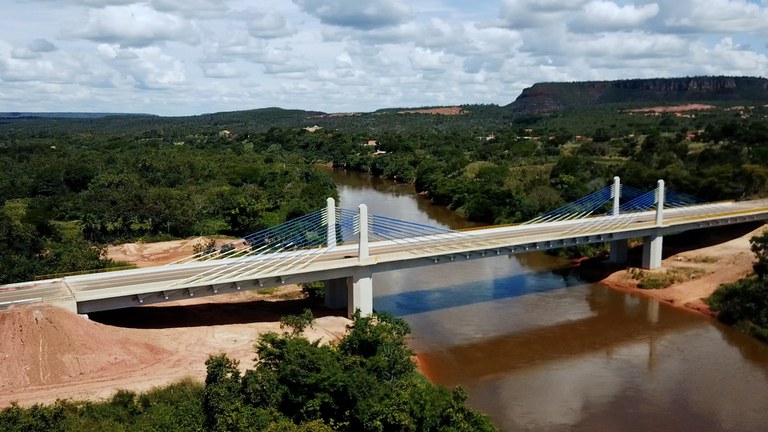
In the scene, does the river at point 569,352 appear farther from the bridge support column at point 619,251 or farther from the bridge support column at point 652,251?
the bridge support column at point 652,251

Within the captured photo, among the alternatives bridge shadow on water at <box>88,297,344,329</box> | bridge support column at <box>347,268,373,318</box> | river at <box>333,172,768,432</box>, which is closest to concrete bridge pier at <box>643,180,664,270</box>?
river at <box>333,172,768,432</box>

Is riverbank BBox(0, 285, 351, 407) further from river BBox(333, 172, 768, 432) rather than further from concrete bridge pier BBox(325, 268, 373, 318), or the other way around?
river BBox(333, 172, 768, 432)

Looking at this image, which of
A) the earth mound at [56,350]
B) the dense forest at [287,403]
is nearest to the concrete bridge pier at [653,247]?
the dense forest at [287,403]

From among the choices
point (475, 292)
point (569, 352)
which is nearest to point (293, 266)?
point (475, 292)

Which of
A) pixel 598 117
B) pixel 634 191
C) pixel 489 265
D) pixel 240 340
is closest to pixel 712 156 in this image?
pixel 634 191

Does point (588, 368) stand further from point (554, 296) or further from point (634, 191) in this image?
point (634, 191)
